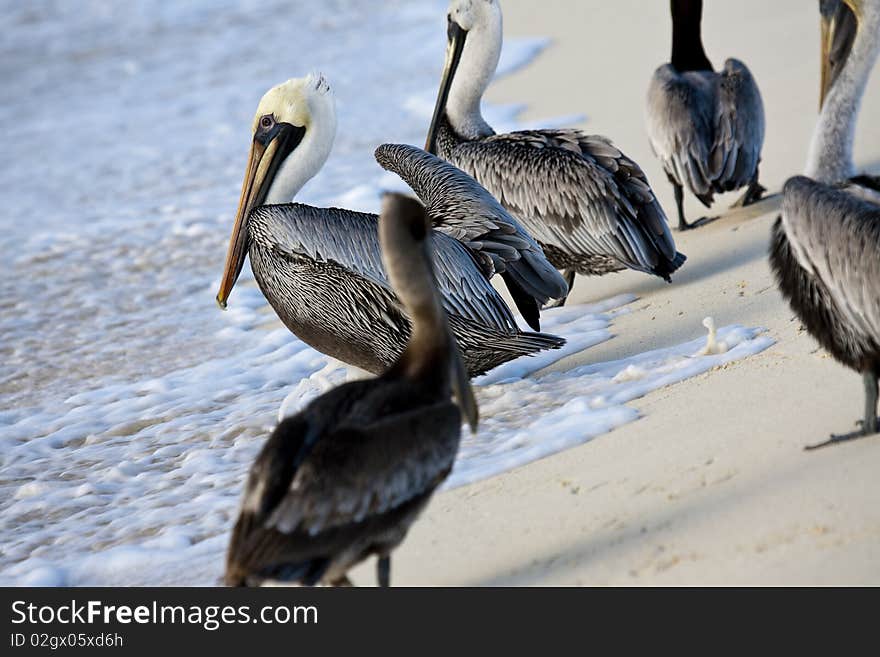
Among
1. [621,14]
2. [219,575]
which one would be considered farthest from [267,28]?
[219,575]

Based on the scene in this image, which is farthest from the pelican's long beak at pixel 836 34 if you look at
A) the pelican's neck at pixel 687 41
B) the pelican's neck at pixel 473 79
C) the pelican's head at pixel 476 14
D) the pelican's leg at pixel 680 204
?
the pelican's neck at pixel 687 41

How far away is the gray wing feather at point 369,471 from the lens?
2.85m

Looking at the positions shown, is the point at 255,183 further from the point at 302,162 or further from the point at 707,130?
the point at 707,130

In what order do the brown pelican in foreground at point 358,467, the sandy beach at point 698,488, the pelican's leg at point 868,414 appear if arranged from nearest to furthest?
1. the brown pelican in foreground at point 358,467
2. the sandy beach at point 698,488
3. the pelican's leg at point 868,414

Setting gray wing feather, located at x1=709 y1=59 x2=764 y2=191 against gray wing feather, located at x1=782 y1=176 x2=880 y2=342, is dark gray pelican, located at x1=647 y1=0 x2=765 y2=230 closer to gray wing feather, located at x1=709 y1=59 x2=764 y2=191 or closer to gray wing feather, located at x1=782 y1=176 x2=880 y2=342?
gray wing feather, located at x1=709 y1=59 x2=764 y2=191

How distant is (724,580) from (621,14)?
10307 mm

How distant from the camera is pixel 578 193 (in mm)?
5867

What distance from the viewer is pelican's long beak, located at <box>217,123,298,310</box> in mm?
5340

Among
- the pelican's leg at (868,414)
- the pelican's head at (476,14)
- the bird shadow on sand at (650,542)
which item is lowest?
the bird shadow on sand at (650,542)

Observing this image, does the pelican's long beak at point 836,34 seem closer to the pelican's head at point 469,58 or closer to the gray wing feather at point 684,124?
the gray wing feather at point 684,124

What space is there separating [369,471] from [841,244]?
154cm

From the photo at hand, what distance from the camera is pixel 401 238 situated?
3.29 metres
